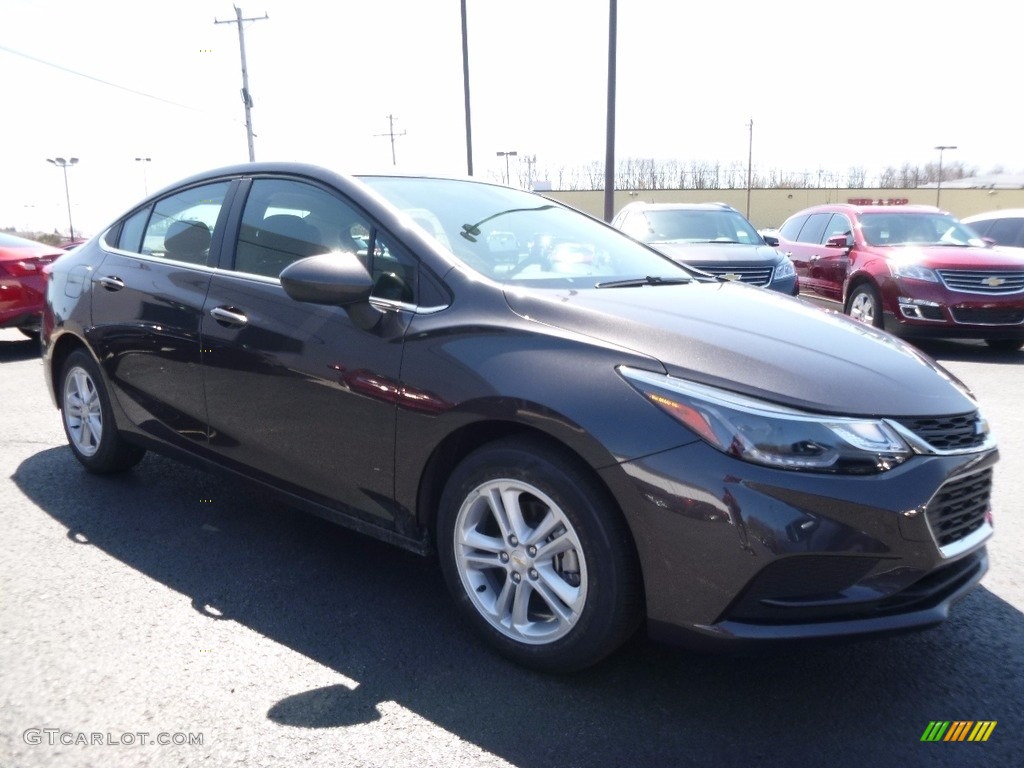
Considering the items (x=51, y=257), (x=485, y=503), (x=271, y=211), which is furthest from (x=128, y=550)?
(x=51, y=257)

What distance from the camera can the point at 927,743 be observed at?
2396 mm

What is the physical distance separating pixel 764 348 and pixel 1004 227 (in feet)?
37.1

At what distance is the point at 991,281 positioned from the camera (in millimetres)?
8805

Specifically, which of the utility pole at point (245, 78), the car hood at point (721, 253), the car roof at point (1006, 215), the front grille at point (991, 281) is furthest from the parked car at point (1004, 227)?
the utility pole at point (245, 78)

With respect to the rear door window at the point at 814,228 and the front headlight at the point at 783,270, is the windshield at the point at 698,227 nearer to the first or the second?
the front headlight at the point at 783,270

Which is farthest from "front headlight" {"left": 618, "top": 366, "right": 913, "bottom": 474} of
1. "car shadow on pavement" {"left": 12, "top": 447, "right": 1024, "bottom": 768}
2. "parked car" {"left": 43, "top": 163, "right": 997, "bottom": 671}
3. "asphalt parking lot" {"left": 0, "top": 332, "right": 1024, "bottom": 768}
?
"asphalt parking lot" {"left": 0, "top": 332, "right": 1024, "bottom": 768}

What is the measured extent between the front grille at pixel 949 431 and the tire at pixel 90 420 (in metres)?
3.70

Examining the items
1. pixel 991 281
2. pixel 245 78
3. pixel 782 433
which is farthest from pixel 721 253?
pixel 245 78

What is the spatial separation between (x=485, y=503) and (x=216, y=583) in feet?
4.34

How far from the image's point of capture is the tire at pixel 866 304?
955 centimetres

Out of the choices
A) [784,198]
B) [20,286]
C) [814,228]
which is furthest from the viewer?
[784,198]

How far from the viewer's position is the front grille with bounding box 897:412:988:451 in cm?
247

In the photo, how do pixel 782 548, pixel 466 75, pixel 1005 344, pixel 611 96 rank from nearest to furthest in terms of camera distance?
pixel 782 548, pixel 1005 344, pixel 611 96, pixel 466 75

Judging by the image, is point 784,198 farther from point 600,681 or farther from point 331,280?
point 600,681
